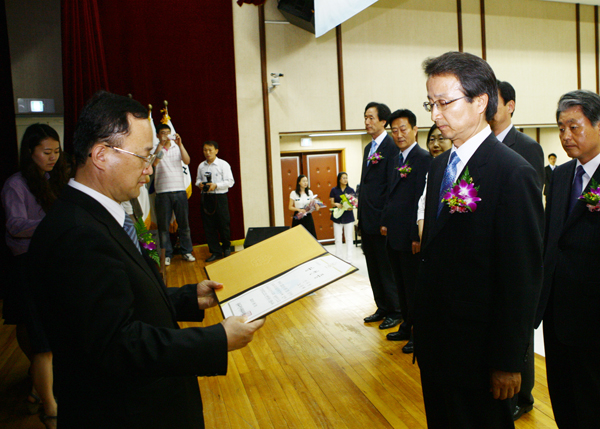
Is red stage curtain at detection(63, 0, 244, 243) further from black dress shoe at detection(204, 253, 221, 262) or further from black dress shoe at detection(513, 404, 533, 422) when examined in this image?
black dress shoe at detection(513, 404, 533, 422)

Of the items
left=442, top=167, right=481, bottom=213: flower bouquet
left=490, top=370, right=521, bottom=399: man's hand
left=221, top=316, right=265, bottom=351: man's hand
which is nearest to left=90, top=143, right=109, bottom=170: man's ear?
left=221, top=316, right=265, bottom=351: man's hand

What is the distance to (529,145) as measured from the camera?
6.84 ft

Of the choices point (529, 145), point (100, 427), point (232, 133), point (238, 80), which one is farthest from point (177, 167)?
point (100, 427)

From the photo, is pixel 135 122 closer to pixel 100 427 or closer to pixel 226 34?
pixel 100 427

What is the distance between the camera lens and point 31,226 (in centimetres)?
220

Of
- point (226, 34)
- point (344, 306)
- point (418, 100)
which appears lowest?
point (344, 306)

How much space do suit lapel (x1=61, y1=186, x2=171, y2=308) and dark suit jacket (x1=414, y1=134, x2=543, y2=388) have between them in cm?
91

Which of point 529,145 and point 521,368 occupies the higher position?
point 529,145

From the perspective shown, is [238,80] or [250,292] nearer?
[250,292]

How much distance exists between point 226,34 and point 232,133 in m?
1.68

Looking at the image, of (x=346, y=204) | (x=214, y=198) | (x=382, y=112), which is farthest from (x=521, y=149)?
(x=214, y=198)

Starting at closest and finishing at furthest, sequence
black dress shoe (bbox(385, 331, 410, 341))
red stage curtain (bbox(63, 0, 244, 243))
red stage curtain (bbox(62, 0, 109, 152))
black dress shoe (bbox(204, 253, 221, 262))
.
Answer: red stage curtain (bbox(62, 0, 109, 152))
black dress shoe (bbox(385, 331, 410, 341))
black dress shoe (bbox(204, 253, 221, 262))
red stage curtain (bbox(63, 0, 244, 243))

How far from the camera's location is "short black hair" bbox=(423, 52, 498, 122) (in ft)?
4.24

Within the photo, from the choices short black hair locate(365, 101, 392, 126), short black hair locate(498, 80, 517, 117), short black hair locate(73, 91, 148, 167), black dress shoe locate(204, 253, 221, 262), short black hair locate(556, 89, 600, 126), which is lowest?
black dress shoe locate(204, 253, 221, 262)
